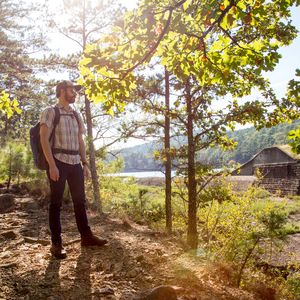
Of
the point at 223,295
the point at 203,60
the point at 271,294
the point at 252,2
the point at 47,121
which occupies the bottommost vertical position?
the point at 271,294

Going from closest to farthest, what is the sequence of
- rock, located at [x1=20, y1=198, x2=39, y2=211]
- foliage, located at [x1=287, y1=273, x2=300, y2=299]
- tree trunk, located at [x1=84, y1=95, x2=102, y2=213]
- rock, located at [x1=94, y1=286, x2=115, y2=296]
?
rock, located at [x1=94, y1=286, x2=115, y2=296] < foliage, located at [x1=287, y1=273, x2=300, y2=299] < rock, located at [x1=20, y1=198, x2=39, y2=211] < tree trunk, located at [x1=84, y1=95, x2=102, y2=213]

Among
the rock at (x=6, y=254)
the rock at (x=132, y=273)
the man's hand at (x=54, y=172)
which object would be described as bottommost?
the rock at (x=132, y=273)

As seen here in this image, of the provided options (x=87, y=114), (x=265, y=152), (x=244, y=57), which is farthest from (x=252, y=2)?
(x=265, y=152)

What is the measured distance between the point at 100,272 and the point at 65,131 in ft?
6.02

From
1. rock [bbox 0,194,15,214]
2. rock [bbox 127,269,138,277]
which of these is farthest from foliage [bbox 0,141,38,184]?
rock [bbox 127,269,138,277]

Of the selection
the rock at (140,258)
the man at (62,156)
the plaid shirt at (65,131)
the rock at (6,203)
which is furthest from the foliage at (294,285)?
the rock at (6,203)

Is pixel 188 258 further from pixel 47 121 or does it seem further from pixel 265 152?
pixel 265 152

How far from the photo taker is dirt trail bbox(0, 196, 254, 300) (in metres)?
3.60

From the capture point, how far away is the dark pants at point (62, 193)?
4.48 metres

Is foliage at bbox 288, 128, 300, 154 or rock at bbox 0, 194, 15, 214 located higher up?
foliage at bbox 288, 128, 300, 154

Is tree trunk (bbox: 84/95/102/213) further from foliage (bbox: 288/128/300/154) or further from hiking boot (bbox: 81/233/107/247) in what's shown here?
foliage (bbox: 288/128/300/154)

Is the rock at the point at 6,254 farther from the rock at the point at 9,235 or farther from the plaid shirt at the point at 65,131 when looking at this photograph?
the plaid shirt at the point at 65,131

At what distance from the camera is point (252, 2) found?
12.7 feet

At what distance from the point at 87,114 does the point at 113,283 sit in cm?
1221
